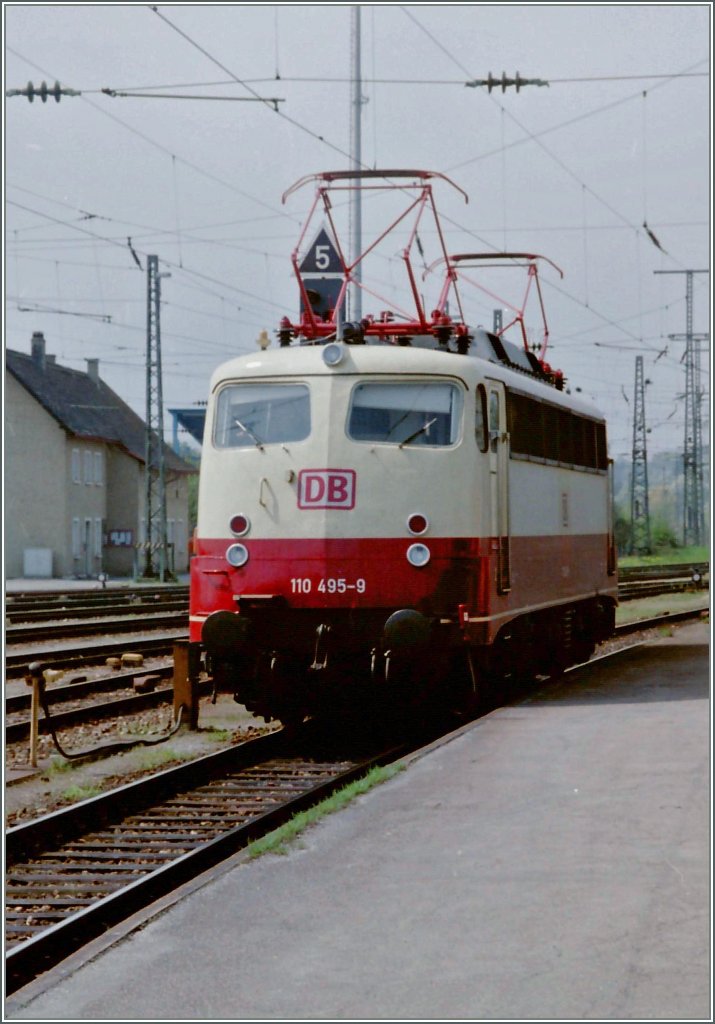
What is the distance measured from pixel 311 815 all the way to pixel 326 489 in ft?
13.3

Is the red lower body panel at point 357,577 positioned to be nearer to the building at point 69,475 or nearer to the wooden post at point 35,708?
the wooden post at point 35,708

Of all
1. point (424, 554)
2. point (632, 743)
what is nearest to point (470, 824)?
point (632, 743)

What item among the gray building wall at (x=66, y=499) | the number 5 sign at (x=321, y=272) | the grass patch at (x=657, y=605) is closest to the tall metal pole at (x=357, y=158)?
the number 5 sign at (x=321, y=272)

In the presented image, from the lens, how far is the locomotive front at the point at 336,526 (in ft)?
40.0

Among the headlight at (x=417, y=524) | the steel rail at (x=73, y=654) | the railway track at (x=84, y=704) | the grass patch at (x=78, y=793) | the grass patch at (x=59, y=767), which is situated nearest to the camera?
the grass patch at (x=78, y=793)

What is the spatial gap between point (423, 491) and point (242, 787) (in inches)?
111

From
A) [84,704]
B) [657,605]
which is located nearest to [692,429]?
[657,605]

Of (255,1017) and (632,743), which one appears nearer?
(255,1017)

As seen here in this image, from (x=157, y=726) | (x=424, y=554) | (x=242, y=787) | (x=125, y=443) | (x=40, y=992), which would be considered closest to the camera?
(x=40, y=992)

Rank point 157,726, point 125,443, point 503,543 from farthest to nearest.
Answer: point 125,443
point 157,726
point 503,543

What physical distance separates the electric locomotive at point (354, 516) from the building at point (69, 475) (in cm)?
3077

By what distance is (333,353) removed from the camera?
1266cm

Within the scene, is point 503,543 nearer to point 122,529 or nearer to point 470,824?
point 470,824

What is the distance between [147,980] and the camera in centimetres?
576
